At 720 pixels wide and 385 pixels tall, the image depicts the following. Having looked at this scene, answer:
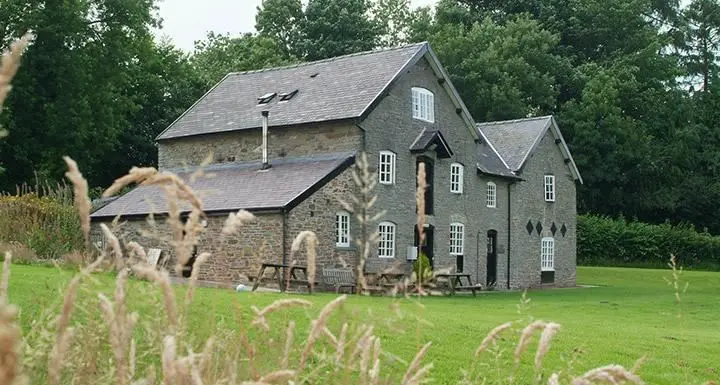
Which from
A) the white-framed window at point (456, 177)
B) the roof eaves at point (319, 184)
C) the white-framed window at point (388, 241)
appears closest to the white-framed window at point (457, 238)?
the white-framed window at point (456, 177)

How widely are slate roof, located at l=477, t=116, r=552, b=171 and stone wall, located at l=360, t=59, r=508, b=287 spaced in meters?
2.02

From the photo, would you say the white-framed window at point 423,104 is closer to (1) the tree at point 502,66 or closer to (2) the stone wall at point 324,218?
(2) the stone wall at point 324,218

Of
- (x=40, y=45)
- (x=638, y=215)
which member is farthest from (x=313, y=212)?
(x=638, y=215)

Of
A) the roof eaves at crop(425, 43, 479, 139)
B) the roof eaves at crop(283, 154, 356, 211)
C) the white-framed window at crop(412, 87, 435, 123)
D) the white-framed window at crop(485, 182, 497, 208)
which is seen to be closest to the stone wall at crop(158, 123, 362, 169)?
the roof eaves at crop(283, 154, 356, 211)

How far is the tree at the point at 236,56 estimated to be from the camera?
5156cm

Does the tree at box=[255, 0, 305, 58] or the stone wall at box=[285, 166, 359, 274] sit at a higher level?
→ the tree at box=[255, 0, 305, 58]

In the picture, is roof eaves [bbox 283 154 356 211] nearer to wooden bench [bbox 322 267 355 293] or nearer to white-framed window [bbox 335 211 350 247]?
white-framed window [bbox 335 211 350 247]

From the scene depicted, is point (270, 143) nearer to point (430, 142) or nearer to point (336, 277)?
point (430, 142)

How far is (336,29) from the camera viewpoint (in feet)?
183

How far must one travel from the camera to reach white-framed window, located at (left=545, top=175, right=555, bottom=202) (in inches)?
1549

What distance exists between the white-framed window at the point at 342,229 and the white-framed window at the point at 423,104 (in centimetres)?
481

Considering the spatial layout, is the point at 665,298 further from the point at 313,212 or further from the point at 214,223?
the point at 214,223

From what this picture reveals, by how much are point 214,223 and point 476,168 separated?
11965 mm

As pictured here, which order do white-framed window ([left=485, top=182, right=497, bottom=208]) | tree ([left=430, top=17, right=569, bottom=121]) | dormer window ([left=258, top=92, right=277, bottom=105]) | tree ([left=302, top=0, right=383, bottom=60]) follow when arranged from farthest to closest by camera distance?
tree ([left=302, top=0, right=383, bottom=60]), tree ([left=430, top=17, right=569, bottom=121]), white-framed window ([left=485, top=182, right=497, bottom=208]), dormer window ([left=258, top=92, right=277, bottom=105])
